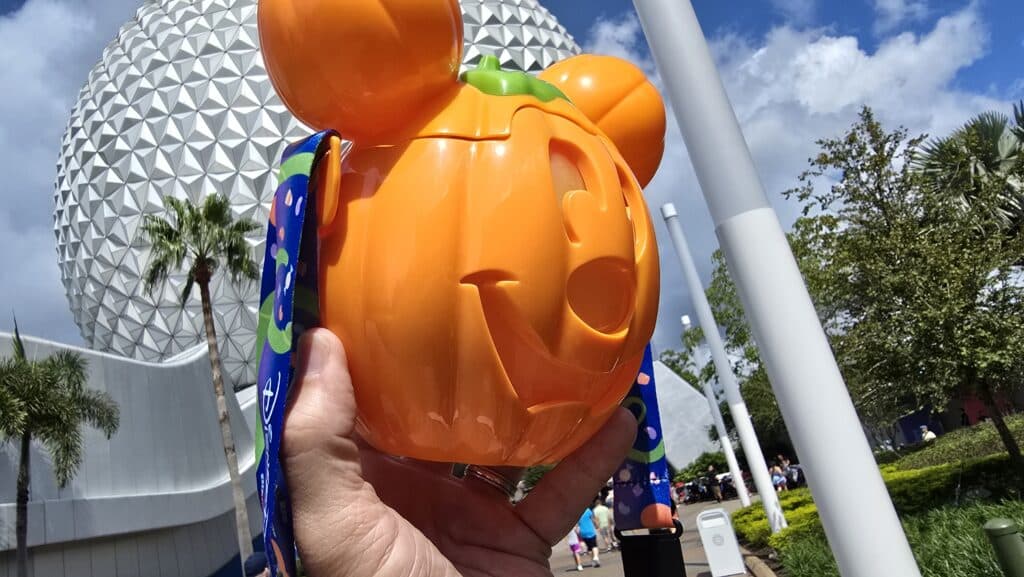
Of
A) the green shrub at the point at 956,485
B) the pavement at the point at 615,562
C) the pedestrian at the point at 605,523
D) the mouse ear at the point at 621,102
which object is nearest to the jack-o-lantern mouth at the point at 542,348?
the mouse ear at the point at 621,102

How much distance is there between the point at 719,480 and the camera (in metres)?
24.8

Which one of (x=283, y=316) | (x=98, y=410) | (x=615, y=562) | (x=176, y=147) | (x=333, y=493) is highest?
(x=176, y=147)

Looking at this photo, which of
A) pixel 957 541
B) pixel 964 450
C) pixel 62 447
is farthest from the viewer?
pixel 964 450

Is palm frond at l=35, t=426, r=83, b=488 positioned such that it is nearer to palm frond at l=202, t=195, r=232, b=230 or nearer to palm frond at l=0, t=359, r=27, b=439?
palm frond at l=0, t=359, r=27, b=439

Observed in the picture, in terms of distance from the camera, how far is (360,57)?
2174 mm

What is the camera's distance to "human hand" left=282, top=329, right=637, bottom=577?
6.26 ft

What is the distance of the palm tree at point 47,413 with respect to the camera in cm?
943

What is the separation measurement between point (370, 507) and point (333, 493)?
10 cm

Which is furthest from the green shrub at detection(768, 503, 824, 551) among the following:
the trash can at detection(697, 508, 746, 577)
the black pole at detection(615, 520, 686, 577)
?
the black pole at detection(615, 520, 686, 577)

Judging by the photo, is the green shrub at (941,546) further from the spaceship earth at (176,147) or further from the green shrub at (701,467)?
the green shrub at (701,467)

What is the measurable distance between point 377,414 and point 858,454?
1.48 m

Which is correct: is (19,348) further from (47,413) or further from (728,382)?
(728,382)

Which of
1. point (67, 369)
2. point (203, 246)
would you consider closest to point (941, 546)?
point (67, 369)

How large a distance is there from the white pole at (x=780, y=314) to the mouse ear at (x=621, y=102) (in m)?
0.15
